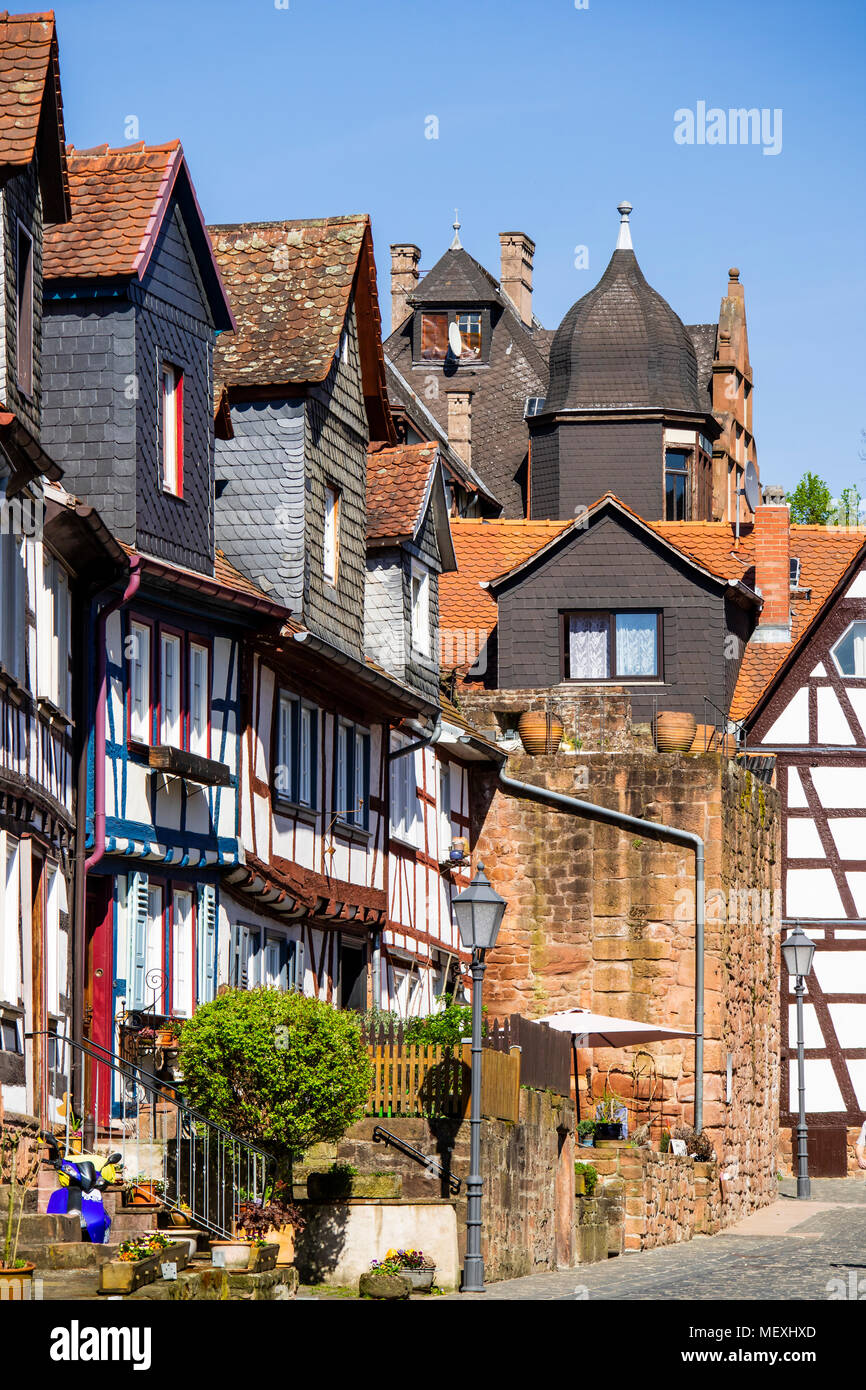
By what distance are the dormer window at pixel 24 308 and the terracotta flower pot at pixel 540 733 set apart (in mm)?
16182

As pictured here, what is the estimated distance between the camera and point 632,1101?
112 ft

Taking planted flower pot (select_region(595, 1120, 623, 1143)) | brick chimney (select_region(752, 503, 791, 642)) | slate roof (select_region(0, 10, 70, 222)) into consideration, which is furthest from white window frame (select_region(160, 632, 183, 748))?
brick chimney (select_region(752, 503, 791, 642))

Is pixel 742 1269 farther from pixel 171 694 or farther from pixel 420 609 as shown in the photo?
pixel 420 609

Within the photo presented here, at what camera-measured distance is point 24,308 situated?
2053 cm

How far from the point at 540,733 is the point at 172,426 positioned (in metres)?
12.1

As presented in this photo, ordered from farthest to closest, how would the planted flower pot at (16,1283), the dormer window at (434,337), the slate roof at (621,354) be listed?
1. the dormer window at (434,337)
2. the slate roof at (621,354)
3. the planted flower pot at (16,1283)

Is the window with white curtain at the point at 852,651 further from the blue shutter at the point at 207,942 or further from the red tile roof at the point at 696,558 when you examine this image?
the blue shutter at the point at 207,942

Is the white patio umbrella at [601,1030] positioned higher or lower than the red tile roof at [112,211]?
lower

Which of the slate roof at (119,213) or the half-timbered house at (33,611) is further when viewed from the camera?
the slate roof at (119,213)

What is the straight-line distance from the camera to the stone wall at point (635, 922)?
3403cm

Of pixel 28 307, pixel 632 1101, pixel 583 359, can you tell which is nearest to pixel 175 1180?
pixel 28 307

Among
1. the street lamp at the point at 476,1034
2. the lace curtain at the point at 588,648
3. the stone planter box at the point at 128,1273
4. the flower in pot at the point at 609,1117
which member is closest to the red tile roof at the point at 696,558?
the lace curtain at the point at 588,648

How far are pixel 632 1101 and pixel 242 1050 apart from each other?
14.0 m

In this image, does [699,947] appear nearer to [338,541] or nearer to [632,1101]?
[632,1101]
